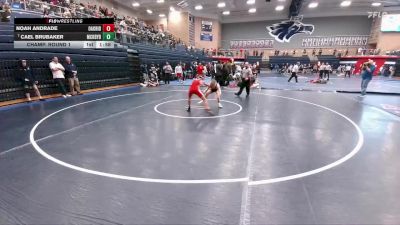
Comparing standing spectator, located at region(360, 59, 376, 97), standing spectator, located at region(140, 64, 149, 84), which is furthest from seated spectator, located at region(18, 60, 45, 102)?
standing spectator, located at region(360, 59, 376, 97)

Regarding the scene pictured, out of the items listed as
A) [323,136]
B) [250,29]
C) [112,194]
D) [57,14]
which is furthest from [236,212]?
[250,29]

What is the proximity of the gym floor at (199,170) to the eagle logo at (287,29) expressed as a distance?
112 feet

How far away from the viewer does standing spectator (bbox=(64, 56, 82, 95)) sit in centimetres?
1161

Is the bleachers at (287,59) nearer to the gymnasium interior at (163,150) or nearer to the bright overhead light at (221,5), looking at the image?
the bright overhead light at (221,5)

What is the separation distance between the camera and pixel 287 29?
126 feet

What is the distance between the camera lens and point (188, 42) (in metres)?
36.0

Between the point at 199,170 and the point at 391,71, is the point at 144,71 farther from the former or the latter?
the point at 391,71

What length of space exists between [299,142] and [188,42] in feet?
107

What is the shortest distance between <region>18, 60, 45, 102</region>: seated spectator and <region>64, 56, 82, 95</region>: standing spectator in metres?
1.56

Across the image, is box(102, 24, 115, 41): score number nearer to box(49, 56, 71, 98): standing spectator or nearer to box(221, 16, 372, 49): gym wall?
box(49, 56, 71, 98): standing spectator

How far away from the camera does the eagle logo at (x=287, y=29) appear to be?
3772 centimetres

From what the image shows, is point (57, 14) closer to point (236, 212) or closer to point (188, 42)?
point (236, 212)
